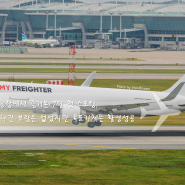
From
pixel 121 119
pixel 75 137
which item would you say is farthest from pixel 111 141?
pixel 121 119

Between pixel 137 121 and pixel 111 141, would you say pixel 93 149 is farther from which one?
pixel 137 121

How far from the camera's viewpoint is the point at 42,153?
36.9 meters

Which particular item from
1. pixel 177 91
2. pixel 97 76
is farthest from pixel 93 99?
pixel 97 76

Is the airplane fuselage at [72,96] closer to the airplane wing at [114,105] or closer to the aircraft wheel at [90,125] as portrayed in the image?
the airplane wing at [114,105]

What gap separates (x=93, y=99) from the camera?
162ft

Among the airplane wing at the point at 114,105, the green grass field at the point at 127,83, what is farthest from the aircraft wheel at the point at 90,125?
the green grass field at the point at 127,83

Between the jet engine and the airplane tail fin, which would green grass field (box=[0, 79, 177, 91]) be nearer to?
the airplane tail fin

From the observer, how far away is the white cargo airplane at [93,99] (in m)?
47.1

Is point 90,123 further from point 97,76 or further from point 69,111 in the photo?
point 97,76

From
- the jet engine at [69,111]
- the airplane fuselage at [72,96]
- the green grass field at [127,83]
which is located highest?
the airplane fuselage at [72,96]

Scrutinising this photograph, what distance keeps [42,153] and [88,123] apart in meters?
13.5

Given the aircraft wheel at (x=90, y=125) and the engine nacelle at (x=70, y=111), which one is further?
the aircraft wheel at (x=90, y=125)

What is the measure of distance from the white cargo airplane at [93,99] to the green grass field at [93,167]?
9611 mm

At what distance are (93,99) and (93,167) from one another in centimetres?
1738
